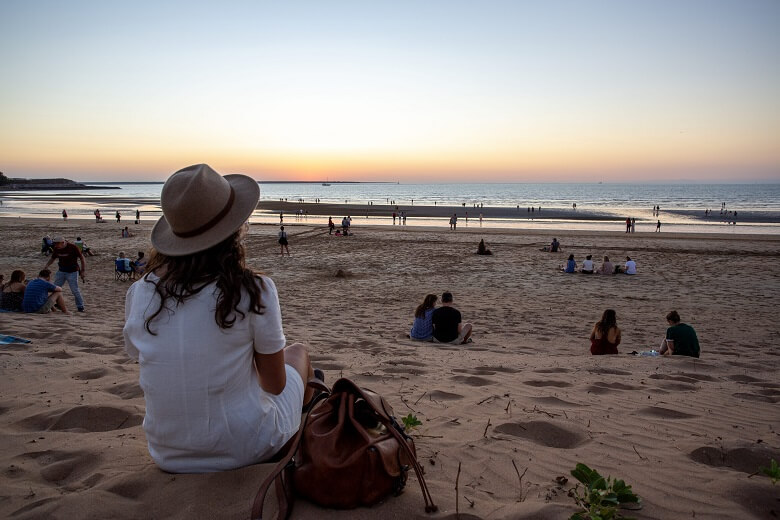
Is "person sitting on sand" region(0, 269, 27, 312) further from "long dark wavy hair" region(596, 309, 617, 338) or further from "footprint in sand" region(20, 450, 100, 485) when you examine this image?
"long dark wavy hair" region(596, 309, 617, 338)

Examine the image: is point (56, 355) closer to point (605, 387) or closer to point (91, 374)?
point (91, 374)

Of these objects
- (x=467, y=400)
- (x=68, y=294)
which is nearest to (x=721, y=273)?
(x=467, y=400)

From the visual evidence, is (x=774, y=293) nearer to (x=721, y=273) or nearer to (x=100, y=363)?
(x=721, y=273)

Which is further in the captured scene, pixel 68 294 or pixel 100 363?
pixel 68 294

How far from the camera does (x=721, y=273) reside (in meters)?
16.4

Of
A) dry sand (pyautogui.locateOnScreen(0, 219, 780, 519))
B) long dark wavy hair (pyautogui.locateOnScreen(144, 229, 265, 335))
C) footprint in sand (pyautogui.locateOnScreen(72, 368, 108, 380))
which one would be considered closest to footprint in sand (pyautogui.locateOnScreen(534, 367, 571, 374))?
dry sand (pyautogui.locateOnScreen(0, 219, 780, 519))

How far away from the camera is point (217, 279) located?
2.22 meters

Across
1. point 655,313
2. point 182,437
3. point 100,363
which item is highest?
point 182,437

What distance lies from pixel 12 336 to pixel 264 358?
5.39 m

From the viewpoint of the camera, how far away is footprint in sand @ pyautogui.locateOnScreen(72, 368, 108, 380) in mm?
4366

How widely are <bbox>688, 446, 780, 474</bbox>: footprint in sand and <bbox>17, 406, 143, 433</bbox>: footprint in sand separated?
363 centimetres

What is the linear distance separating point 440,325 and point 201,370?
573 centimetres

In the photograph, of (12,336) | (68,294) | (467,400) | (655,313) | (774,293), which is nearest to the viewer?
(467,400)

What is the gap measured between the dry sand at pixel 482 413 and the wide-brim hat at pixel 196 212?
3.85ft
